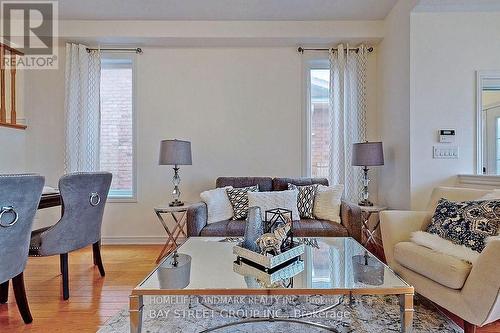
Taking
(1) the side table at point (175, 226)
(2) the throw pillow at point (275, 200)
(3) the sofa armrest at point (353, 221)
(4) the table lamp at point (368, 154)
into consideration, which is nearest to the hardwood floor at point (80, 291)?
(1) the side table at point (175, 226)

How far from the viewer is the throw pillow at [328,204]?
3.00 metres

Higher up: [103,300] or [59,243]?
[59,243]

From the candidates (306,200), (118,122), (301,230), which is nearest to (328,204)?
(306,200)

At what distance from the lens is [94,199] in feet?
8.35

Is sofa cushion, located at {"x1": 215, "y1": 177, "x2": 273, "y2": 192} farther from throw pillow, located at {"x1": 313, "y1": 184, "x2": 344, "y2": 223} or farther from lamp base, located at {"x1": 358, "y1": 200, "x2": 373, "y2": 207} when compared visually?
lamp base, located at {"x1": 358, "y1": 200, "x2": 373, "y2": 207}

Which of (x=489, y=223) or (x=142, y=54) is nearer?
(x=489, y=223)

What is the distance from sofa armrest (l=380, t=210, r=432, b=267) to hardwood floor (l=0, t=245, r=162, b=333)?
2.06 metres

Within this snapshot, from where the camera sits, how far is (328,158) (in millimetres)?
3855

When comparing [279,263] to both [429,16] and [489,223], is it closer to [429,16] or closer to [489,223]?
[489,223]

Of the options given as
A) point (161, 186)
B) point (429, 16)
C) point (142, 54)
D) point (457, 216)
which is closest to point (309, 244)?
point (457, 216)

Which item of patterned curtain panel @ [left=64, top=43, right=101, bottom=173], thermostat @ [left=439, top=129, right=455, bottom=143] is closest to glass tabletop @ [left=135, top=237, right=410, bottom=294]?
thermostat @ [left=439, top=129, right=455, bottom=143]

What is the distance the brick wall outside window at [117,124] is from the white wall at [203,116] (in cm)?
17

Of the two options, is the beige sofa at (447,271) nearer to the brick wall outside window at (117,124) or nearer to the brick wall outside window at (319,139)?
the brick wall outside window at (319,139)

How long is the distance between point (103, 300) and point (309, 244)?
1629 mm
